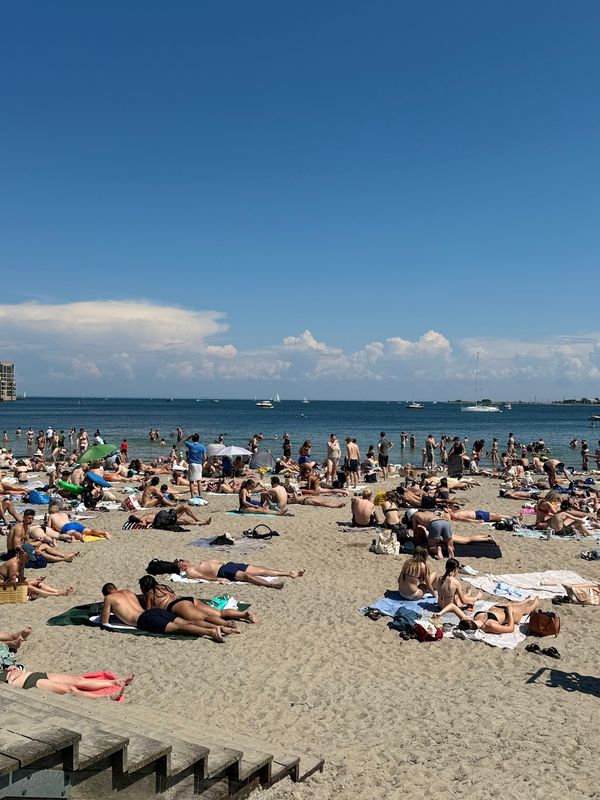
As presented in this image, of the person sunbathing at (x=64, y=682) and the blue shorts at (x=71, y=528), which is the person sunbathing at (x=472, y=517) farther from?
the person sunbathing at (x=64, y=682)

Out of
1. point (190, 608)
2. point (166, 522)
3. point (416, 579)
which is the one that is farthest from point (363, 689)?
point (166, 522)

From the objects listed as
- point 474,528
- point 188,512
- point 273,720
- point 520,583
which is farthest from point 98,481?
point 273,720

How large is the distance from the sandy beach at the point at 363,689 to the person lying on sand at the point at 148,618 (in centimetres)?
17

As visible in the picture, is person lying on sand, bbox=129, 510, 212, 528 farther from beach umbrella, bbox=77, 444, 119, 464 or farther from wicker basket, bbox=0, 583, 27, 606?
beach umbrella, bbox=77, 444, 119, 464

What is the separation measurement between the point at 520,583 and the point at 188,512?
7.76m

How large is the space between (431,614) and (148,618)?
3951mm

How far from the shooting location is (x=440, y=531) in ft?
40.5

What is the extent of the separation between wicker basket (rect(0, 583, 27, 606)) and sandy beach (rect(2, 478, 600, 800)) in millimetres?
201

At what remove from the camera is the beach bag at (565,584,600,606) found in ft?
31.9

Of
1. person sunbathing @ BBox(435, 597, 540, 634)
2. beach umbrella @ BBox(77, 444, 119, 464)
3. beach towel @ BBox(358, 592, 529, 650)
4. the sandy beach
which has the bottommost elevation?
the sandy beach

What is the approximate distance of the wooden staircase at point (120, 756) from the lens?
11.2 ft

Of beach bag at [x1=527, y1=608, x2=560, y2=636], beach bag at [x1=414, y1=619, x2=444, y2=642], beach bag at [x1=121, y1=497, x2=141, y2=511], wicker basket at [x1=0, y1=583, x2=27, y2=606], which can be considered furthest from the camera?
beach bag at [x1=121, y1=497, x2=141, y2=511]

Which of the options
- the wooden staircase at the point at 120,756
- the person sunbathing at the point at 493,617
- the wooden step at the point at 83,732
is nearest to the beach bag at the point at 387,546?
the person sunbathing at the point at 493,617

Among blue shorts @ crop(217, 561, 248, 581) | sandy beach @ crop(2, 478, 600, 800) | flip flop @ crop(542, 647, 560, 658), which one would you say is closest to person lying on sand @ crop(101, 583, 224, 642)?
sandy beach @ crop(2, 478, 600, 800)
